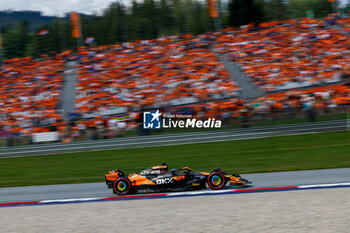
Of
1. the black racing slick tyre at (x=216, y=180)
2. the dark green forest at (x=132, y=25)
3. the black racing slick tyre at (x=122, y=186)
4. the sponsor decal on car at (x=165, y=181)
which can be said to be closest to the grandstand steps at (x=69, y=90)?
the black racing slick tyre at (x=122, y=186)

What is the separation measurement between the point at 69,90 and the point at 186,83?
6.57 m

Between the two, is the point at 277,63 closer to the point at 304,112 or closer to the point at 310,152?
the point at 304,112

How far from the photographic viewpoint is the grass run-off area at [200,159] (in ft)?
36.7

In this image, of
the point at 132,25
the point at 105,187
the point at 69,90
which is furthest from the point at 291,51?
the point at 132,25

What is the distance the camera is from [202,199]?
24.6ft

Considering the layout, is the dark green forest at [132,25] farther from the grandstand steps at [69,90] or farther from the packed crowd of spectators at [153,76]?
the grandstand steps at [69,90]

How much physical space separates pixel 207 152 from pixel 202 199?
19.9ft

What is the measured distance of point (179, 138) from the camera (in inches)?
597

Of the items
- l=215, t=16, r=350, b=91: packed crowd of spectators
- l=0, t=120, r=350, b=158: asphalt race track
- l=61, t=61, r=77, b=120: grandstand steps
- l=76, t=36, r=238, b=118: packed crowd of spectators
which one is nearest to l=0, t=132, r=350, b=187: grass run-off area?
l=0, t=120, r=350, b=158: asphalt race track

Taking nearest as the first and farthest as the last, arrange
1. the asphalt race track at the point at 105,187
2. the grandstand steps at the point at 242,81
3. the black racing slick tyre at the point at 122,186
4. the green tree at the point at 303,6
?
the black racing slick tyre at the point at 122,186, the asphalt race track at the point at 105,187, the grandstand steps at the point at 242,81, the green tree at the point at 303,6

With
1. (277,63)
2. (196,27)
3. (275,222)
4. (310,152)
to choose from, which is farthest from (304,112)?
(196,27)

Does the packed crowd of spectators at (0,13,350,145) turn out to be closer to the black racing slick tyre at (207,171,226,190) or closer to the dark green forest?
the black racing slick tyre at (207,171,226,190)

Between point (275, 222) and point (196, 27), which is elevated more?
point (196, 27)

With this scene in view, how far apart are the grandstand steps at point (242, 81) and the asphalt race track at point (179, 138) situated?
239 cm
